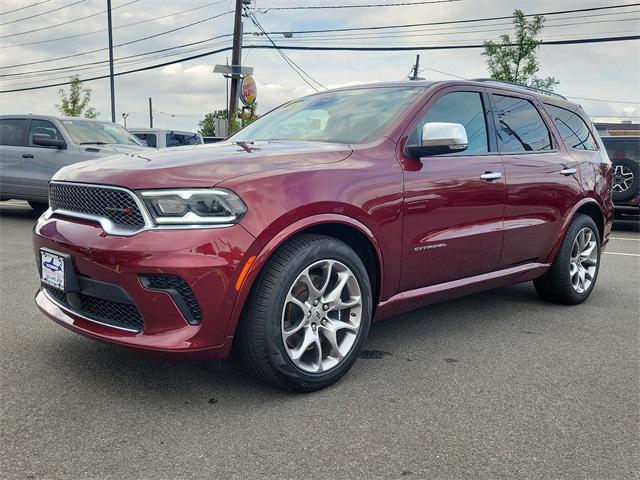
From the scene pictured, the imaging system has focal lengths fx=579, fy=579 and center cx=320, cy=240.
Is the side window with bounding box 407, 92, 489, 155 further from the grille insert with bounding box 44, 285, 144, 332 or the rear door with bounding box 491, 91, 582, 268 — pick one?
the grille insert with bounding box 44, 285, 144, 332

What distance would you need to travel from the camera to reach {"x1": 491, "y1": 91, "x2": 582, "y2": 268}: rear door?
4039 mm

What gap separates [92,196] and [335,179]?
1.18m

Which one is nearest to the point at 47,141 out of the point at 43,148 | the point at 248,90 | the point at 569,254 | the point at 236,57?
the point at 43,148

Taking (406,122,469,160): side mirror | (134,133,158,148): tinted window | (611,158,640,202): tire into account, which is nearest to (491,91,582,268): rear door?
(406,122,469,160): side mirror

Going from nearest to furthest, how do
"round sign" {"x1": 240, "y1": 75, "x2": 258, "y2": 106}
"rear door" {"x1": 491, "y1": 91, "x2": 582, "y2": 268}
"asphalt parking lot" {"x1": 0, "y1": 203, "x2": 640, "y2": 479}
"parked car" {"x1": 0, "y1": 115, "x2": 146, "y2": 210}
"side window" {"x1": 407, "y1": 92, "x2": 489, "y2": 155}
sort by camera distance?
"asphalt parking lot" {"x1": 0, "y1": 203, "x2": 640, "y2": 479}
"side window" {"x1": 407, "y1": 92, "x2": 489, "y2": 155}
"rear door" {"x1": 491, "y1": 91, "x2": 582, "y2": 268}
"parked car" {"x1": 0, "y1": 115, "x2": 146, "y2": 210}
"round sign" {"x1": 240, "y1": 75, "x2": 258, "y2": 106}

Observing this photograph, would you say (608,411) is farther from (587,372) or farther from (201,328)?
(201,328)

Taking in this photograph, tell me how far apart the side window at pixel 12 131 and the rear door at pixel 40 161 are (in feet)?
0.64

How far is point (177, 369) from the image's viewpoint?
315 cm

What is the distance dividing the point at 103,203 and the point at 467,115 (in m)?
2.44

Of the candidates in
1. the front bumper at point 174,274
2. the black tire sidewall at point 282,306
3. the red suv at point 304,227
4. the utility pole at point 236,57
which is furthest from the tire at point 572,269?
the utility pole at point 236,57

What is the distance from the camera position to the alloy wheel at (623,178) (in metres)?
10.2

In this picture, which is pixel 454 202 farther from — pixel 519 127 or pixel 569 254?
pixel 569 254

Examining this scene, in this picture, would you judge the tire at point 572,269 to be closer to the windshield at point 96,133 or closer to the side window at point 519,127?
the side window at point 519,127

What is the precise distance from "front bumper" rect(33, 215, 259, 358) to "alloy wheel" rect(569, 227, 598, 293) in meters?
3.25
